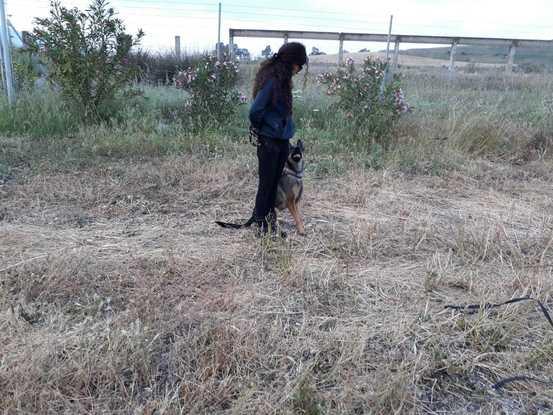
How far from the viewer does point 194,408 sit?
2.02m

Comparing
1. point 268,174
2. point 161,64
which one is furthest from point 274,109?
point 161,64

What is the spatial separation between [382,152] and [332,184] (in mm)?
1419

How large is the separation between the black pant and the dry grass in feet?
0.75

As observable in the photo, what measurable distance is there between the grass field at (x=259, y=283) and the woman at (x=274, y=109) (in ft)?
1.96

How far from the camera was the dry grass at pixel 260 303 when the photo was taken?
7.06 ft

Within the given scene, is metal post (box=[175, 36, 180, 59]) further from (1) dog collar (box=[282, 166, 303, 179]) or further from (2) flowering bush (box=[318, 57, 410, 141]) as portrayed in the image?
(1) dog collar (box=[282, 166, 303, 179])

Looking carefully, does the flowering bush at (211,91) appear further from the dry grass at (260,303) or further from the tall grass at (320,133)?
the dry grass at (260,303)

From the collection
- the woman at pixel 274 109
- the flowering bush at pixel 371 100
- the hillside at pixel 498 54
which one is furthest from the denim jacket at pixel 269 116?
the hillside at pixel 498 54

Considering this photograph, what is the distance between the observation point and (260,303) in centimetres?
288

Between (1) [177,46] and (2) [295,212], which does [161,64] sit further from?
(2) [295,212]

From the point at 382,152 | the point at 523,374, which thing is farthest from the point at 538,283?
the point at 382,152

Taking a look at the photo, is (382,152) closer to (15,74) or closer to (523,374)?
(523,374)

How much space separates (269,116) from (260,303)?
139 centimetres

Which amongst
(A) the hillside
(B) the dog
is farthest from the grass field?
(A) the hillside
